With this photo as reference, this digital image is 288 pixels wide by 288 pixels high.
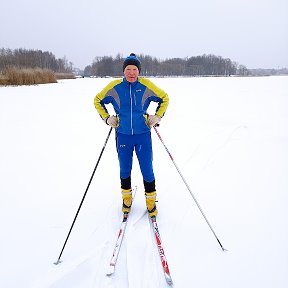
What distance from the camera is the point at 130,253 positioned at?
2.47m

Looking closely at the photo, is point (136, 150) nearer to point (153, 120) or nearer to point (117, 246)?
point (153, 120)

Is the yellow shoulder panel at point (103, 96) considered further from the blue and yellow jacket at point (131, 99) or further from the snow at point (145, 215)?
the snow at point (145, 215)

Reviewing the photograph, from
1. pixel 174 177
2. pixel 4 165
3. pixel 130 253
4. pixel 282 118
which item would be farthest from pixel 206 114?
pixel 130 253

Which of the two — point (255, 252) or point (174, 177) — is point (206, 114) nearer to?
point (174, 177)

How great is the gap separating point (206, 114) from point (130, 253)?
7.55 metres

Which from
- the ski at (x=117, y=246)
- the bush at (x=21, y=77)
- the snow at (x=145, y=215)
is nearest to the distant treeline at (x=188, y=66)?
the bush at (x=21, y=77)

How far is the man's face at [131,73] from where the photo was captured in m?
2.71

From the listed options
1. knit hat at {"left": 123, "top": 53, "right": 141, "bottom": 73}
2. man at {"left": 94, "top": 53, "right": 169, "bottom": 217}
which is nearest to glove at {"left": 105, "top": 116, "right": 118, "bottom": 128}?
man at {"left": 94, "top": 53, "right": 169, "bottom": 217}

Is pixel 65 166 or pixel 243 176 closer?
pixel 243 176

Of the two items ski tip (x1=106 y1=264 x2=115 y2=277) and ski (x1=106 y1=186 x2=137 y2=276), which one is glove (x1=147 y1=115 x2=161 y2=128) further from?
ski tip (x1=106 y1=264 x2=115 y2=277)

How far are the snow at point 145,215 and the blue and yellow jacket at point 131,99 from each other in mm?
1131

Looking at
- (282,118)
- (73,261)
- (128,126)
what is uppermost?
(128,126)

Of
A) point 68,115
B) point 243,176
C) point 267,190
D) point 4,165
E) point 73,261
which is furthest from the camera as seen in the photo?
point 68,115

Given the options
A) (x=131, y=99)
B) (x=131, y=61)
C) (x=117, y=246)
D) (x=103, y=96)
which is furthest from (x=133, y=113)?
(x=117, y=246)
